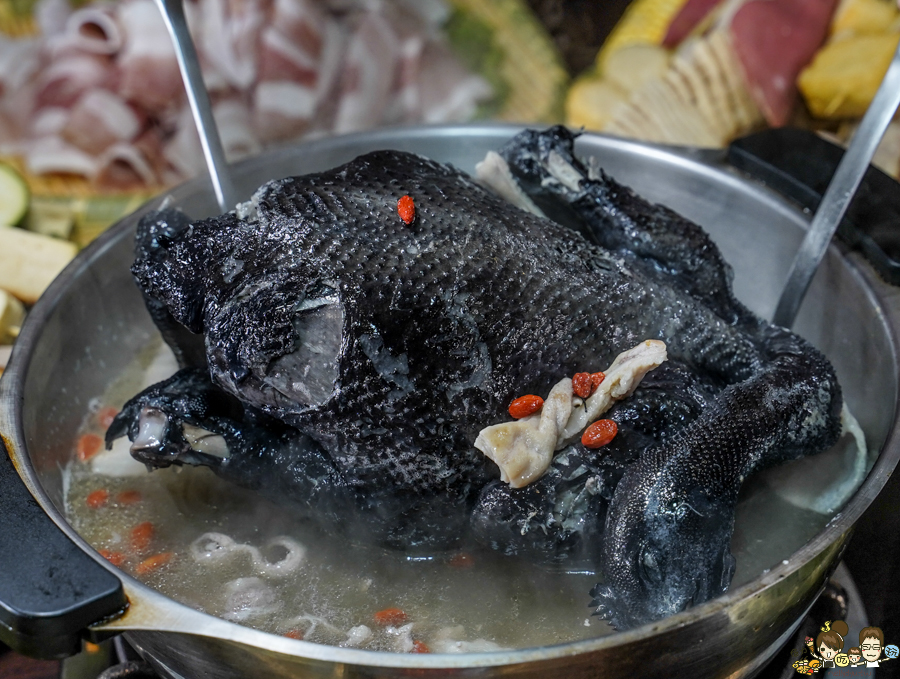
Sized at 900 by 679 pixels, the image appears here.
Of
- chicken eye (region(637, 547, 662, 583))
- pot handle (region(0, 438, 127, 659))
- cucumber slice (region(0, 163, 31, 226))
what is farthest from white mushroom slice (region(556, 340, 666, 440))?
cucumber slice (region(0, 163, 31, 226))

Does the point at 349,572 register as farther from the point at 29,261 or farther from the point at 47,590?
the point at 29,261

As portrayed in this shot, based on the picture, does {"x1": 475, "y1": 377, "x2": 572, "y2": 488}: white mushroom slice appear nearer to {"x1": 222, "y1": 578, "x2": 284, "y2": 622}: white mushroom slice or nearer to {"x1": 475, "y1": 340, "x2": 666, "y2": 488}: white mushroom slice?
{"x1": 475, "y1": 340, "x2": 666, "y2": 488}: white mushroom slice

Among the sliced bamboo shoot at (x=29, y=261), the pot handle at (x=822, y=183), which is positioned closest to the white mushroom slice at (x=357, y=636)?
the pot handle at (x=822, y=183)

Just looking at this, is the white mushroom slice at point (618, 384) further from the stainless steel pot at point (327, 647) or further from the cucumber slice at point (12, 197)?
the cucumber slice at point (12, 197)

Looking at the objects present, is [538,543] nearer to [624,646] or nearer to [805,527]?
[624,646]

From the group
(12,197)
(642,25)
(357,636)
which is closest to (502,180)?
(357,636)
